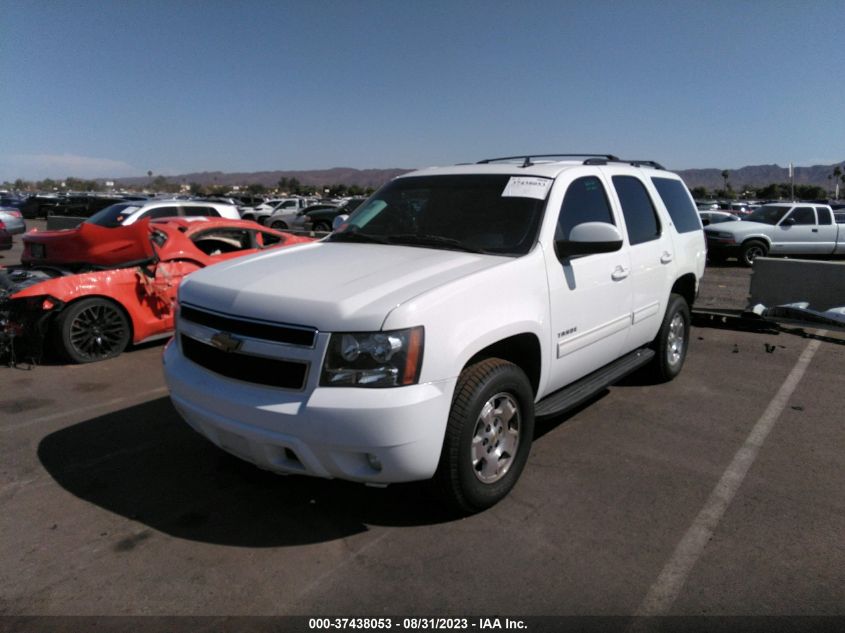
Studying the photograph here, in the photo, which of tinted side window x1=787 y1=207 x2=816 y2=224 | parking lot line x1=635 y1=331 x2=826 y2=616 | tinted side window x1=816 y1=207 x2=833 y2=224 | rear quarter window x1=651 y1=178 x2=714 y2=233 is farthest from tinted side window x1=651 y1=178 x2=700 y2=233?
tinted side window x1=816 y1=207 x2=833 y2=224

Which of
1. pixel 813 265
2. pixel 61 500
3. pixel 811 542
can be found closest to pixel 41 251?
pixel 61 500

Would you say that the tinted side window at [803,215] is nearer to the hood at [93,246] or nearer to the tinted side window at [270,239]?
the tinted side window at [270,239]

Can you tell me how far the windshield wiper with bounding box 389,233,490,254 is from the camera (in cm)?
371

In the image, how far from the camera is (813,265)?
27.1 ft

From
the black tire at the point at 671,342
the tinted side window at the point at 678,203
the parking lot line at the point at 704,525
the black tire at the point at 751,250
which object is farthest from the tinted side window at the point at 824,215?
the parking lot line at the point at 704,525

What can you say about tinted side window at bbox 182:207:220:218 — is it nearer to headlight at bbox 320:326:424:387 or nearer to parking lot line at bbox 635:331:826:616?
headlight at bbox 320:326:424:387

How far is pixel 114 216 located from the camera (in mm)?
9867

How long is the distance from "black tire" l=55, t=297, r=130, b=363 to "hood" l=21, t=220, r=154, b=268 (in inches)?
30.9

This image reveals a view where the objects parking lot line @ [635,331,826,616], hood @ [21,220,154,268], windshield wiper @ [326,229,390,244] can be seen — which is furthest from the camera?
hood @ [21,220,154,268]

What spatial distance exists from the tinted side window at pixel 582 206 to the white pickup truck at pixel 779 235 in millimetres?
13558

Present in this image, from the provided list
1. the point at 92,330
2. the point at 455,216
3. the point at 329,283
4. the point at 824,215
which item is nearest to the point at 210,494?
the point at 329,283

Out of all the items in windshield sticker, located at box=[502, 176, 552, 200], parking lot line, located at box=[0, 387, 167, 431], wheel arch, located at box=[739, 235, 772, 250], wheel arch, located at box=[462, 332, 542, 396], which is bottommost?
parking lot line, located at box=[0, 387, 167, 431]

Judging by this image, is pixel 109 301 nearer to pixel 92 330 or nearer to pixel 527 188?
pixel 92 330

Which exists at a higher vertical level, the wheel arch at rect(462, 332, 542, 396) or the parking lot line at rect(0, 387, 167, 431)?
the wheel arch at rect(462, 332, 542, 396)
